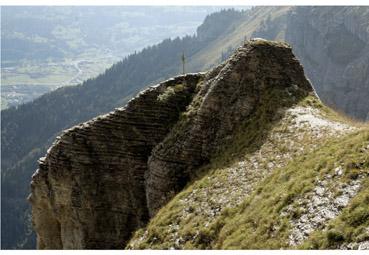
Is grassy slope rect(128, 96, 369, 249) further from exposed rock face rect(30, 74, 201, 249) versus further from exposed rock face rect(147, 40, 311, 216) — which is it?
exposed rock face rect(30, 74, 201, 249)

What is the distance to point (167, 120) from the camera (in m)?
44.4

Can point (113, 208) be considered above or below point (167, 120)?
below

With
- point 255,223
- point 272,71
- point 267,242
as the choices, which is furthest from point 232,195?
point 272,71

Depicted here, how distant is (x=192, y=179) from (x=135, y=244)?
671 centimetres

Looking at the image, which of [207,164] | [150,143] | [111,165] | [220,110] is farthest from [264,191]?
[111,165]

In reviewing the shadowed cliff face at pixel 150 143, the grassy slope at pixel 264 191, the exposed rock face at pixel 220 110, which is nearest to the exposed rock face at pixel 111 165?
the shadowed cliff face at pixel 150 143

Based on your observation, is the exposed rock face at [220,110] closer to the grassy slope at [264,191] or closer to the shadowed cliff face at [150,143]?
the shadowed cliff face at [150,143]

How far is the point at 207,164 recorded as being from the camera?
38750mm

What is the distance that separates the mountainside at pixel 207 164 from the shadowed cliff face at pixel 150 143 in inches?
3.1

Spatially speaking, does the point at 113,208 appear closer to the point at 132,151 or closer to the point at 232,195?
the point at 132,151

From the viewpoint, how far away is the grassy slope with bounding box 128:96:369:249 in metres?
23.5

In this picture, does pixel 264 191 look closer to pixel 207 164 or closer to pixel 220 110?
pixel 207 164

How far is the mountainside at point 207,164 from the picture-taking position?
2598 centimetres

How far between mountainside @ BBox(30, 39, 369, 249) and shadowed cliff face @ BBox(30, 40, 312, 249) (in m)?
0.08
